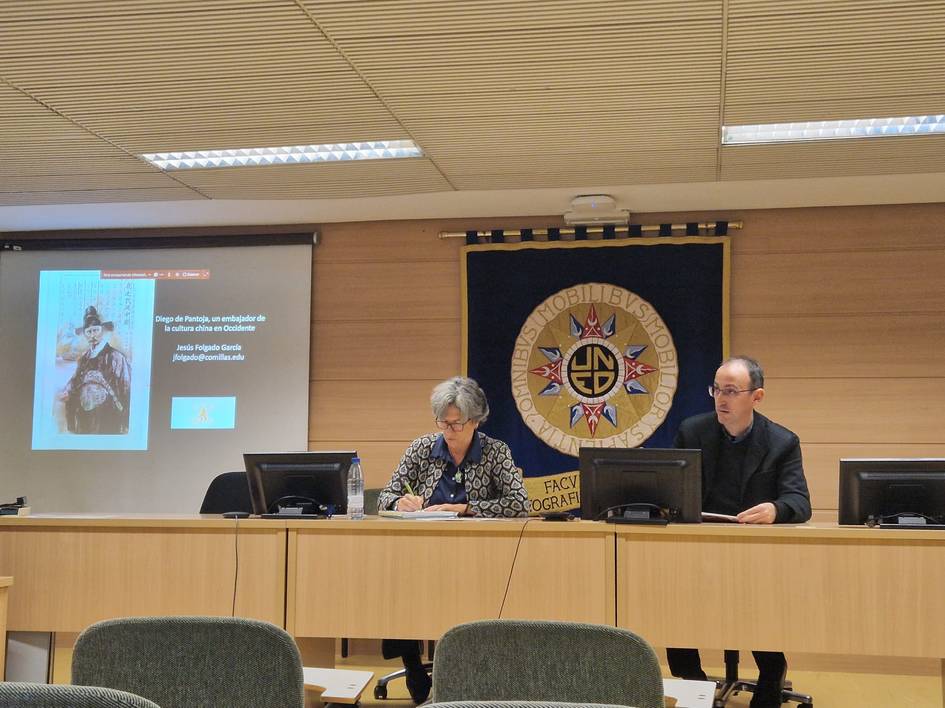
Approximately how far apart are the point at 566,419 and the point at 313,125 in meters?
2.57

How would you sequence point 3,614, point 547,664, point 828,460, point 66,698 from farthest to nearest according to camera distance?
point 828,460 < point 3,614 < point 547,664 < point 66,698

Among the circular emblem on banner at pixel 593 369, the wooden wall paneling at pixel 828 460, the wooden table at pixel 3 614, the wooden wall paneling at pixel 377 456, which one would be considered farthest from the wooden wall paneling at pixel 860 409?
the wooden table at pixel 3 614

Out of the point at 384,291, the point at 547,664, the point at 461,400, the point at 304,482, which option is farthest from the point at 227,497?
the point at 547,664

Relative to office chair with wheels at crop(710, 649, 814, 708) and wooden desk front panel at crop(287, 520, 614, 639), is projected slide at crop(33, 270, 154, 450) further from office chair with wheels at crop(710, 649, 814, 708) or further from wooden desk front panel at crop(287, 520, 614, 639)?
office chair with wheels at crop(710, 649, 814, 708)

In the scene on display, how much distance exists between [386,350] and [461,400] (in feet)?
6.77

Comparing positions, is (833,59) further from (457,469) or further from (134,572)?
(134,572)

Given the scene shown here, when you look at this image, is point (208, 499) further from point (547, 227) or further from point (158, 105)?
point (547, 227)

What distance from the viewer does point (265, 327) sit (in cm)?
637

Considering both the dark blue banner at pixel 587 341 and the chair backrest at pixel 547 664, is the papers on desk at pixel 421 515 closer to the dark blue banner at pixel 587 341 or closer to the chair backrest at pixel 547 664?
the chair backrest at pixel 547 664

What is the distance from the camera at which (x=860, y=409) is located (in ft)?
18.9

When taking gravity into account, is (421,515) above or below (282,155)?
below

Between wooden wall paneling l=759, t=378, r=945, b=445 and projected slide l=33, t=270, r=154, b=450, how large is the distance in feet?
13.3

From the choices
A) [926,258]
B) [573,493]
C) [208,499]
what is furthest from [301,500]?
[926,258]

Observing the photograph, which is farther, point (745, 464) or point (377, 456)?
point (377, 456)
